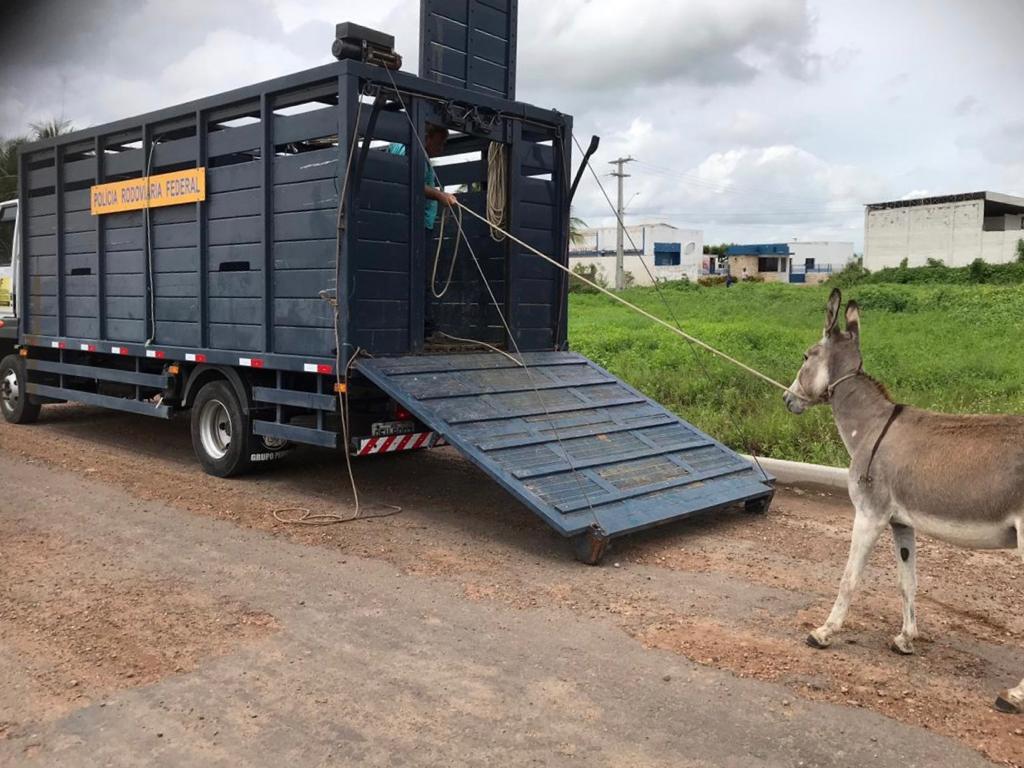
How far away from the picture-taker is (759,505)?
704 centimetres

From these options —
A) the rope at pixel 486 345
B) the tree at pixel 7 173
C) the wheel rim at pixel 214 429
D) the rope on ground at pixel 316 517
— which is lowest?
the rope on ground at pixel 316 517

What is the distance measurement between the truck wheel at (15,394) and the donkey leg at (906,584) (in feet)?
34.5

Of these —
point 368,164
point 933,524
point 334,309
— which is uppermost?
point 368,164

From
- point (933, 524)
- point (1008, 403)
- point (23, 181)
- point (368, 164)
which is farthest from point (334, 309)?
point (1008, 403)

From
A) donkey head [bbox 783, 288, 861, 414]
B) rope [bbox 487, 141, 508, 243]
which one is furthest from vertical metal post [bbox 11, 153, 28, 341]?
donkey head [bbox 783, 288, 861, 414]

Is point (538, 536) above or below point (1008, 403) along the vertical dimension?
below

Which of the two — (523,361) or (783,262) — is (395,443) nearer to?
(523,361)

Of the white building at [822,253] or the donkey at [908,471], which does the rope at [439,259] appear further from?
the white building at [822,253]

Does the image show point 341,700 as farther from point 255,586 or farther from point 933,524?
point 933,524

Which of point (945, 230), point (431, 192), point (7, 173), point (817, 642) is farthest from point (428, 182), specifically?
point (945, 230)

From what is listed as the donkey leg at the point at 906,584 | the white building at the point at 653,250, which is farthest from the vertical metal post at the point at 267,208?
the white building at the point at 653,250

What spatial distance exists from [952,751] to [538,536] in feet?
11.0

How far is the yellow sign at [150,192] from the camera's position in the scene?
8.05 meters

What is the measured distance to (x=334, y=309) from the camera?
6797 millimetres
